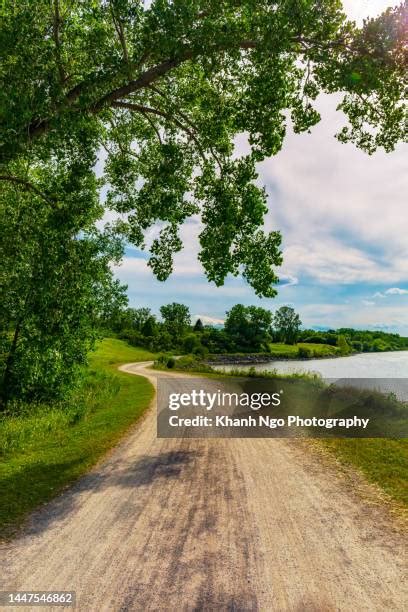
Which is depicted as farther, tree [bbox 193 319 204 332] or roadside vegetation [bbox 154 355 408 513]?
tree [bbox 193 319 204 332]

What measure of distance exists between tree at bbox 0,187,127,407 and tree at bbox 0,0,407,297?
2.91 feet

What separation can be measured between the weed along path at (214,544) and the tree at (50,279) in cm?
498

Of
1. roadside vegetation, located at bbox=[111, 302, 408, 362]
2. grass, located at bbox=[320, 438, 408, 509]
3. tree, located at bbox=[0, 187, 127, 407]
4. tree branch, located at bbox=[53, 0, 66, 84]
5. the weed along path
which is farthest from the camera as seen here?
roadside vegetation, located at bbox=[111, 302, 408, 362]

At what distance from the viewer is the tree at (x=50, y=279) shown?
12.7m

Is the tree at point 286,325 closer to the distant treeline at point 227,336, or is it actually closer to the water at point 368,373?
the distant treeline at point 227,336

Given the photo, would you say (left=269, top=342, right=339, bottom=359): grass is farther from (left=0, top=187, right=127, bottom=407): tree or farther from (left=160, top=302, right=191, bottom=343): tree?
(left=0, top=187, right=127, bottom=407): tree

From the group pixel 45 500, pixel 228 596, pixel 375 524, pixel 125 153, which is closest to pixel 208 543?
pixel 228 596

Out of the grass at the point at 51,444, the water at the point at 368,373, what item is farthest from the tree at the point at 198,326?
the grass at the point at 51,444

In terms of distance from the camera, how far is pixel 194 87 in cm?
1467

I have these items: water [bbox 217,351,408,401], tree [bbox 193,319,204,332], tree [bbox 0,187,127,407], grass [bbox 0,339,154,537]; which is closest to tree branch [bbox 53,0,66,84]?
tree [bbox 0,187,127,407]

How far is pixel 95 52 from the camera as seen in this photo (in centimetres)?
1094

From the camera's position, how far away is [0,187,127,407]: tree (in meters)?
12.7

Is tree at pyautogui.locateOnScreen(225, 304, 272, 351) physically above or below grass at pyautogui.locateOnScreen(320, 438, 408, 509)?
above

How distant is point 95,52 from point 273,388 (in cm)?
2309
